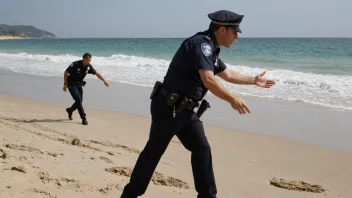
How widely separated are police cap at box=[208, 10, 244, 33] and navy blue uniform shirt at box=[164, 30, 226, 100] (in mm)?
111

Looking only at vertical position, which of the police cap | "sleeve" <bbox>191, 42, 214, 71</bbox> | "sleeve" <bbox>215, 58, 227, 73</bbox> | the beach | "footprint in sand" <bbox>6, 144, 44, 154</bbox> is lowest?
the beach

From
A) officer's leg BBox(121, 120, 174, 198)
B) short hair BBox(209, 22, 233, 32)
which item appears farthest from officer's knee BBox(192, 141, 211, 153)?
short hair BBox(209, 22, 233, 32)

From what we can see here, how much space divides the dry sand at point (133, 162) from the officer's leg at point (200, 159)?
85 cm

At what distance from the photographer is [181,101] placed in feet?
10.2

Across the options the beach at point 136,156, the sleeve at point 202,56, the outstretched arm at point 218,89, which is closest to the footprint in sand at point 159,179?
the beach at point 136,156

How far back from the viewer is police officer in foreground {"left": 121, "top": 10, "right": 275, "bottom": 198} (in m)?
3.02

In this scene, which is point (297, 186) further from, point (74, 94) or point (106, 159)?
point (74, 94)

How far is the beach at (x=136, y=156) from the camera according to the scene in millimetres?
4070

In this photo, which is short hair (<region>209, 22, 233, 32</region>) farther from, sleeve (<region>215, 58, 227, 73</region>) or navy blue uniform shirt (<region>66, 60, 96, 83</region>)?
navy blue uniform shirt (<region>66, 60, 96, 83</region>)

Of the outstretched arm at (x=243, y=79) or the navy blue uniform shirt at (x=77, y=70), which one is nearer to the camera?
the outstretched arm at (x=243, y=79)

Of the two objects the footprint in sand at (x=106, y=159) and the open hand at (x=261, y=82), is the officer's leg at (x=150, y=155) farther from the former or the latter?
the footprint in sand at (x=106, y=159)

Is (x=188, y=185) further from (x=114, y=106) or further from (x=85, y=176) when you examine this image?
(x=114, y=106)

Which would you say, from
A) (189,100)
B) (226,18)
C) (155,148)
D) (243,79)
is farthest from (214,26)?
(155,148)

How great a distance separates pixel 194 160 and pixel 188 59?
0.82 m
